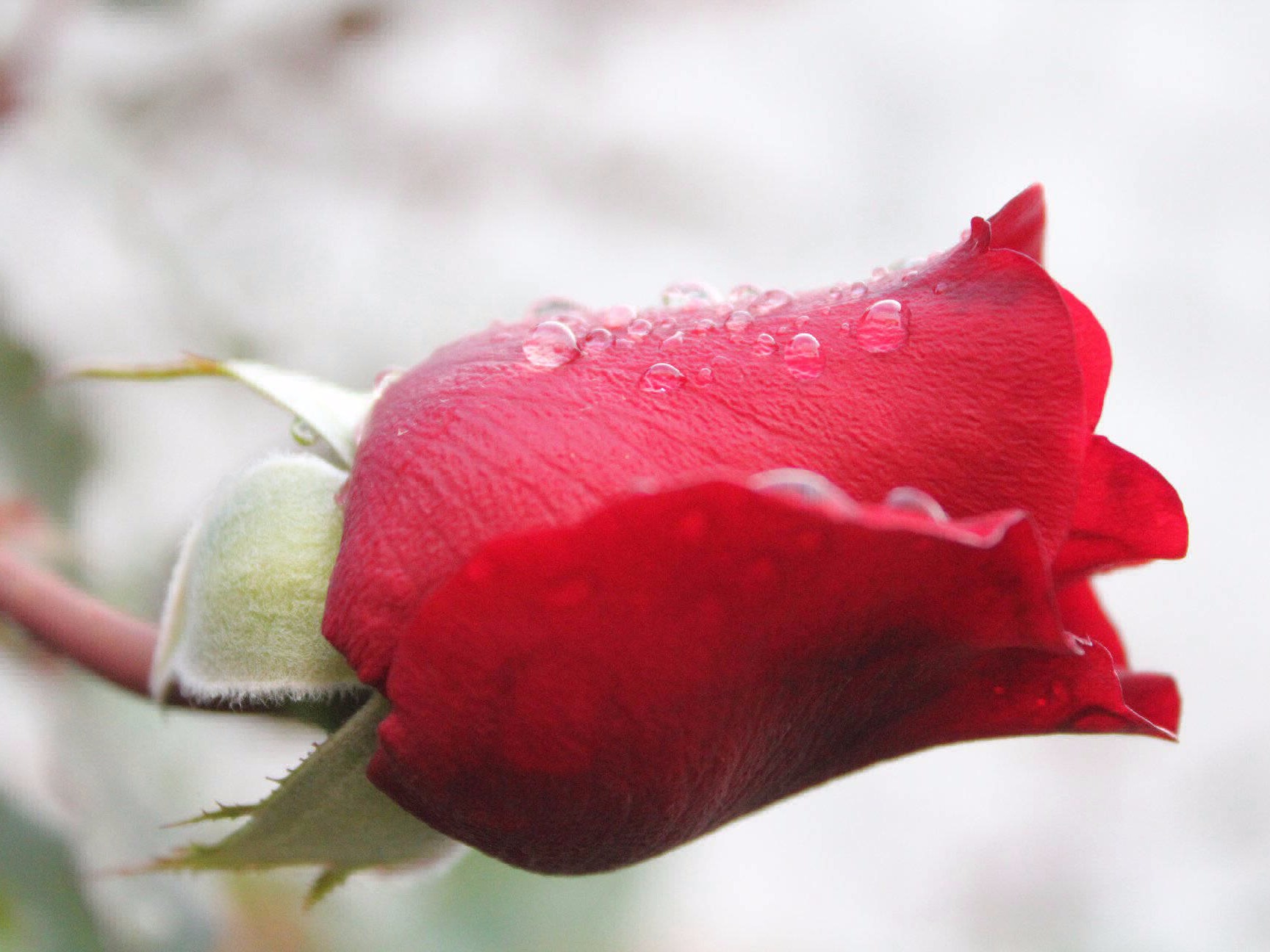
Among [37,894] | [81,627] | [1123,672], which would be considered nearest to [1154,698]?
[1123,672]

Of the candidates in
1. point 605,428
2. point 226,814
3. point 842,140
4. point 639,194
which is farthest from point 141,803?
point 842,140

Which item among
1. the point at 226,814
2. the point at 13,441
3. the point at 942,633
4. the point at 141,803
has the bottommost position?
the point at 141,803

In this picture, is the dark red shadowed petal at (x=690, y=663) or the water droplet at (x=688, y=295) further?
the water droplet at (x=688, y=295)

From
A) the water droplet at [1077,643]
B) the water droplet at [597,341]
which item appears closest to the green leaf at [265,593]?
the water droplet at [597,341]

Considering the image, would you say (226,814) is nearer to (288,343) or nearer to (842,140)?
(288,343)

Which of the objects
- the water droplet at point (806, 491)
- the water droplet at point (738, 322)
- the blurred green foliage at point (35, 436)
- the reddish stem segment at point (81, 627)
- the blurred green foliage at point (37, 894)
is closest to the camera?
the water droplet at point (806, 491)

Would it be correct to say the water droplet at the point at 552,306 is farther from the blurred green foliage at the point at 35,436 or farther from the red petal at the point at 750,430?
the blurred green foliage at the point at 35,436

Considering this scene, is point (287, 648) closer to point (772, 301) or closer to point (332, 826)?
point (332, 826)
